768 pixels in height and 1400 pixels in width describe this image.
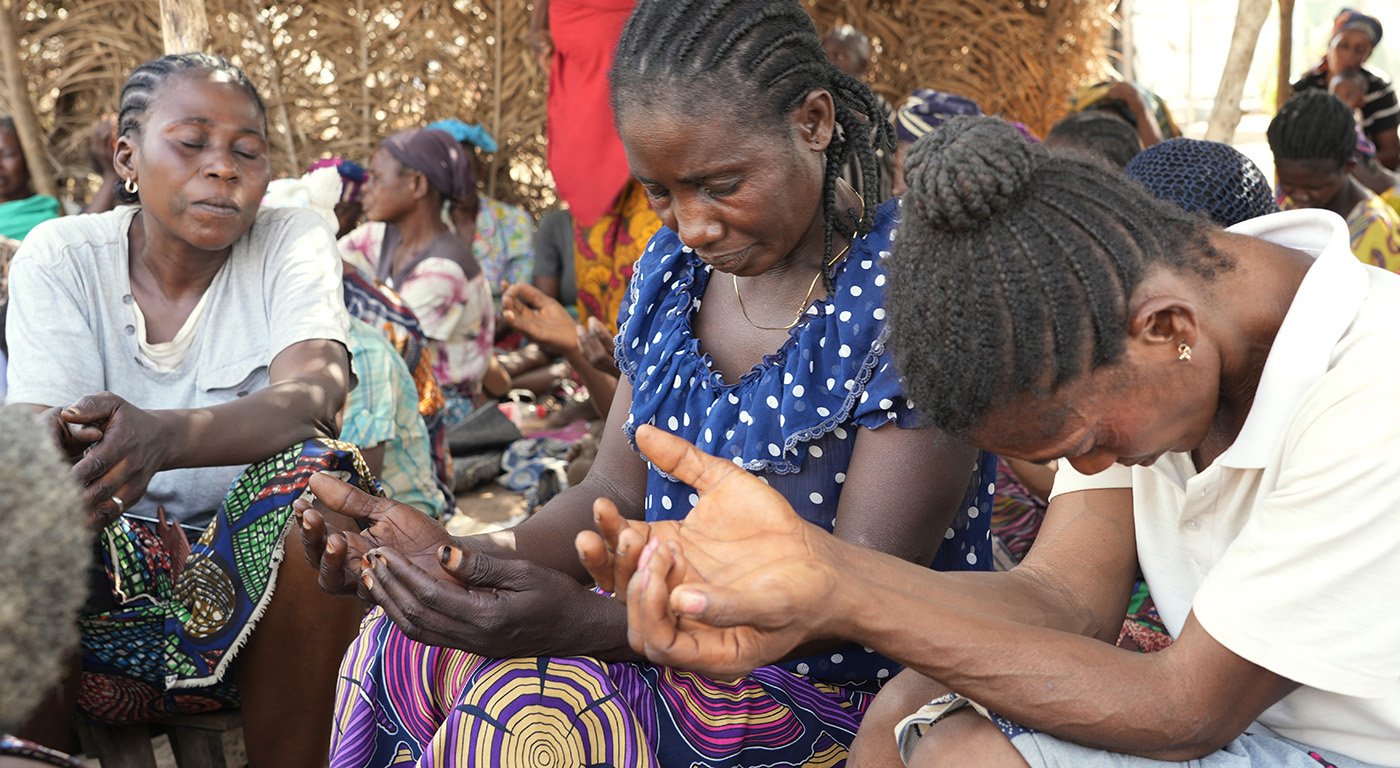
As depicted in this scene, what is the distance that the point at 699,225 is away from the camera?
175 centimetres

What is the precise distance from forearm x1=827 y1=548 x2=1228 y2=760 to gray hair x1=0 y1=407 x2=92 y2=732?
0.77m

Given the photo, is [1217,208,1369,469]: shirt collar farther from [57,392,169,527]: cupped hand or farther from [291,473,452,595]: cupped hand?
[57,392,169,527]: cupped hand

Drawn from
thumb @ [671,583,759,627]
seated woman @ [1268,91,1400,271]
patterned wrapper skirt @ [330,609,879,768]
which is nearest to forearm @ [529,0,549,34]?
seated woman @ [1268,91,1400,271]

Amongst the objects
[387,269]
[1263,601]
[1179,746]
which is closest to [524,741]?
[1179,746]

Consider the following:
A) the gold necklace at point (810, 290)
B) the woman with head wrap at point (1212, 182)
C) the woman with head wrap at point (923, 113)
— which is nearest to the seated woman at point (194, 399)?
the gold necklace at point (810, 290)

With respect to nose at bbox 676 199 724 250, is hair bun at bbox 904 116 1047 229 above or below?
above

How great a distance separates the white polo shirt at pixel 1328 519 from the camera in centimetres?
122

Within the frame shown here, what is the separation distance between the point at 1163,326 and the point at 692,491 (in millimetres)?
866

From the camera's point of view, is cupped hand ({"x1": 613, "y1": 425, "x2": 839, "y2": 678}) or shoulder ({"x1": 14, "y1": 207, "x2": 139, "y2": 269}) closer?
cupped hand ({"x1": 613, "y1": 425, "x2": 839, "y2": 678})

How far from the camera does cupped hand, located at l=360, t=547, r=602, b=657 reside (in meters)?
1.59

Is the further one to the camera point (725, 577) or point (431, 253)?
point (431, 253)

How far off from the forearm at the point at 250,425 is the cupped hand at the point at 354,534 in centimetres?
41

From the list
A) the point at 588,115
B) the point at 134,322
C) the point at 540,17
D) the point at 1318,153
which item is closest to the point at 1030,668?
the point at 134,322

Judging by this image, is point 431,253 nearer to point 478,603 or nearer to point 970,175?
point 478,603
